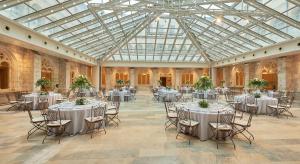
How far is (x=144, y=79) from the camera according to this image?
2536 centimetres

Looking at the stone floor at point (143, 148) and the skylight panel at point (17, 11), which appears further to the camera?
the skylight panel at point (17, 11)

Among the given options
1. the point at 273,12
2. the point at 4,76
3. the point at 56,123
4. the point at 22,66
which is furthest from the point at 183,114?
the point at 4,76

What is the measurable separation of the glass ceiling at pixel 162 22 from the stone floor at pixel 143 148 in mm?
5239

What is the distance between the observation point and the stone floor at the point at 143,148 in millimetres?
3566

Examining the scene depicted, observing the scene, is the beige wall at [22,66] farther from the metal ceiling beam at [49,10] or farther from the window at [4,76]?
the metal ceiling beam at [49,10]

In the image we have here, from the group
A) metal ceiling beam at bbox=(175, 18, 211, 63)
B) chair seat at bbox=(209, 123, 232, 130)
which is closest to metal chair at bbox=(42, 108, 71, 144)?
chair seat at bbox=(209, 123, 232, 130)

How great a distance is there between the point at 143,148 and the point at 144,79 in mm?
21350

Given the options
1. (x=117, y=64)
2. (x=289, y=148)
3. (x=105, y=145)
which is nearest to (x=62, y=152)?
(x=105, y=145)

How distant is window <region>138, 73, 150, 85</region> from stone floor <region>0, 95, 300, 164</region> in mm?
19866

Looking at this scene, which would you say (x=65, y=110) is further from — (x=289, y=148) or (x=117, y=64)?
(x=117, y=64)

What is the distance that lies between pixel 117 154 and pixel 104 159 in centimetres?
32

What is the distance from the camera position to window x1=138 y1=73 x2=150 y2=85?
25312mm

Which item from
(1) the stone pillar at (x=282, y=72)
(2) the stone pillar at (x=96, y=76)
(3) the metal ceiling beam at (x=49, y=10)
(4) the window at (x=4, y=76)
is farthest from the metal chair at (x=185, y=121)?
(2) the stone pillar at (x=96, y=76)

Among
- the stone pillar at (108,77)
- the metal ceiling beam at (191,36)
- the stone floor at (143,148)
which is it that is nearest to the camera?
the stone floor at (143,148)
